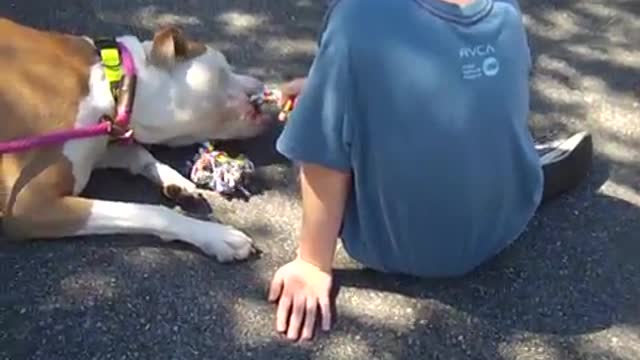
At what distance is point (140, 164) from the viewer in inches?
118

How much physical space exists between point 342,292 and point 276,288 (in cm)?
15

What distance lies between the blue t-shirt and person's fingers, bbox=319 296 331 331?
7.0 inches

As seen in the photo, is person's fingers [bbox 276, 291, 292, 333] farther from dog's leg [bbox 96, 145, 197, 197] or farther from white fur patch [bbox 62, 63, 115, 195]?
white fur patch [bbox 62, 63, 115, 195]

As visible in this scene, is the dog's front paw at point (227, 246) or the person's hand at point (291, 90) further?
the person's hand at point (291, 90)

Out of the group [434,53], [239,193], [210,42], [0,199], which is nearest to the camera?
[434,53]

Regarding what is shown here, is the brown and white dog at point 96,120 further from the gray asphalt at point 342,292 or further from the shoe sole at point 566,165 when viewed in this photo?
the shoe sole at point 566,165

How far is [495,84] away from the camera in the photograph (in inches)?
93.8

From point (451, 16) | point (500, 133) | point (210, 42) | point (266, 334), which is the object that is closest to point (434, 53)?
point (451, 16)

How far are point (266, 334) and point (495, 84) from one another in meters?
0.70

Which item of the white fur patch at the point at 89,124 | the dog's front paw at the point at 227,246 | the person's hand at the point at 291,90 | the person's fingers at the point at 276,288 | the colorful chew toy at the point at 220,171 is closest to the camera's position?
the person's fingers at the point at 276,288

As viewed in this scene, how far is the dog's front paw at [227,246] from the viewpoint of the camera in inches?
106

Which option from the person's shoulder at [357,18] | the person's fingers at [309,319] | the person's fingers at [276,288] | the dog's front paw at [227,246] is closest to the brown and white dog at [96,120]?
the dog's front paw at [227,246]

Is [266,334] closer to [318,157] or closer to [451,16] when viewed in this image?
[318,157]

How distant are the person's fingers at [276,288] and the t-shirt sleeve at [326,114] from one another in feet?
1.01
